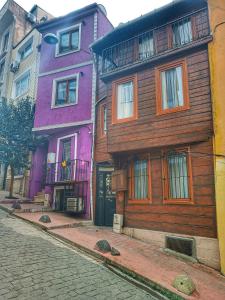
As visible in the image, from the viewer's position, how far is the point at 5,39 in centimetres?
2420

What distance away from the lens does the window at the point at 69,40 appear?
14648 mm

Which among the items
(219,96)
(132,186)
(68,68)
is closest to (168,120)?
(219,96)

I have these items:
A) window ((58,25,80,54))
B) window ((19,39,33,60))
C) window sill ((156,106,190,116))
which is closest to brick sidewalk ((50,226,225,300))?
window sill ((156,106,190,116))

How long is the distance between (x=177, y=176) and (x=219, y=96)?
9.23 feet

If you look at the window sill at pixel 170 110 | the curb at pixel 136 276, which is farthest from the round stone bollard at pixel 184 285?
the window sill at pixel 170 110

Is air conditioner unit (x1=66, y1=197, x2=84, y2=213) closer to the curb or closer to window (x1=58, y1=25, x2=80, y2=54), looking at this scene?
the curb

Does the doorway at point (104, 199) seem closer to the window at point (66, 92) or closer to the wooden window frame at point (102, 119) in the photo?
the wooden window frame at point (102, 119)

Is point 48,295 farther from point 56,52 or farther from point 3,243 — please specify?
point 56,52

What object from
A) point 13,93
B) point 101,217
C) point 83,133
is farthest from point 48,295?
point 13,93

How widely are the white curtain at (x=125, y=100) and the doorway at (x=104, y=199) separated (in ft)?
9.47

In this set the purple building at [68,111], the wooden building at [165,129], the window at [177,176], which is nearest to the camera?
the wooden building at [165,129]

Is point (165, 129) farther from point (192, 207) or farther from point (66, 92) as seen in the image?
point (66, 92)

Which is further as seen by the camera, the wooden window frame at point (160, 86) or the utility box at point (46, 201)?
the utility box at point (46, 201)

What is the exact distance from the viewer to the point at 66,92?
1402 centimetres
